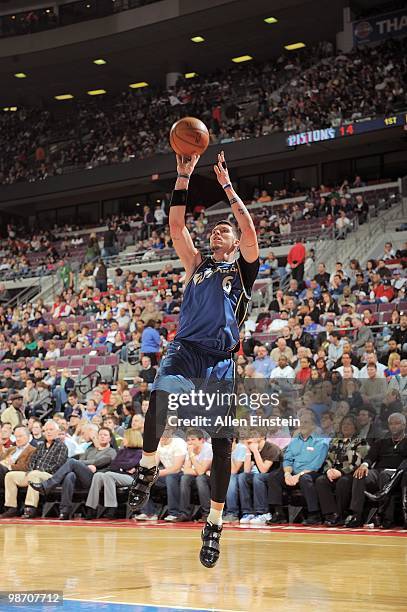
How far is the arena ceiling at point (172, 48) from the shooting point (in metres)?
25.5

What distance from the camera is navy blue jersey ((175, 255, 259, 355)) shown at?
5414 mm

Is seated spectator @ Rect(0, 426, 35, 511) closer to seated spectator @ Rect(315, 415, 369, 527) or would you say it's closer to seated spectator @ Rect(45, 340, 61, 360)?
seated spectator @ Rect(315, 415, 369, 527)

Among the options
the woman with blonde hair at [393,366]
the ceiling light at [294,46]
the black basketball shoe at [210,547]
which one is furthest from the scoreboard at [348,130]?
the black basketball shoe at [210,547]

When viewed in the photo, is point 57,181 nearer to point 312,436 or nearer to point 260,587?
point 312,436

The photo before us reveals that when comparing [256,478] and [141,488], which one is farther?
[256,478]

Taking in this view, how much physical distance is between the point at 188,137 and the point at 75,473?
19.5ft

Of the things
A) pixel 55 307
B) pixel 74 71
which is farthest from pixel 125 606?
pixel 74 71

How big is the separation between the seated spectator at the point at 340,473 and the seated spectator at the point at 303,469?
0.09 meters

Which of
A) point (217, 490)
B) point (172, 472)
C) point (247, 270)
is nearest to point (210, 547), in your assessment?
point (217, 490)

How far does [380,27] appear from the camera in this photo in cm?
2475

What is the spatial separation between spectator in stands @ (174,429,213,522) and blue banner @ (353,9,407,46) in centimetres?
1816

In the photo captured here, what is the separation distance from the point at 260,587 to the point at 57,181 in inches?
969

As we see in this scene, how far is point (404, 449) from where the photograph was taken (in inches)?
343

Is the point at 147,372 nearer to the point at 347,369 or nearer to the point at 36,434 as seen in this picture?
the point at 36,434
